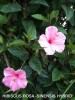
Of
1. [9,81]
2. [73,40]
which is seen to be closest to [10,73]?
[9,81]

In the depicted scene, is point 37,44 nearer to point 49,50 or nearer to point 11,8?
point 49,50

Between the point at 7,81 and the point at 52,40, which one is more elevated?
the point at 52,40

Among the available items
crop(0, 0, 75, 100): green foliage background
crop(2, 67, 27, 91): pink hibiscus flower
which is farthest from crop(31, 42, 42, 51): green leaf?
crop(2, 67, 27, 91): pink hibiscus flower

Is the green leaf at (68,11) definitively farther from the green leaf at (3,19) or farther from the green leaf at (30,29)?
the green leaf at (3,19)

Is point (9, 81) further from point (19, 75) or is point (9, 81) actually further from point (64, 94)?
point (64, 94)

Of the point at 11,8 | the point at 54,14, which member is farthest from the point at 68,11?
the point at 11,8

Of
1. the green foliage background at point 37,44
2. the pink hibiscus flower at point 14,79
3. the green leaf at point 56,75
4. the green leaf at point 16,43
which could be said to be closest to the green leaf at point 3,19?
the green foliage background at point 37,44
